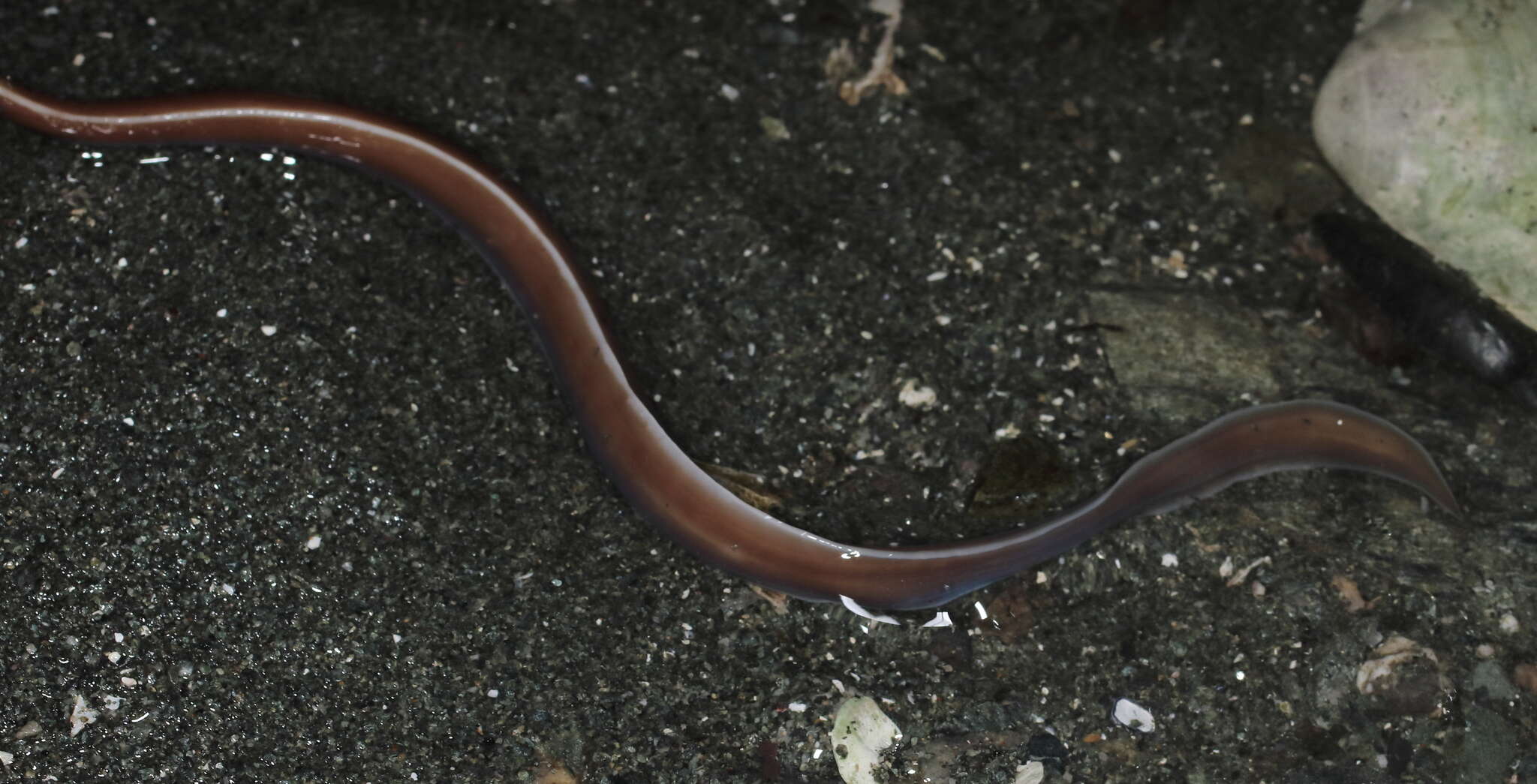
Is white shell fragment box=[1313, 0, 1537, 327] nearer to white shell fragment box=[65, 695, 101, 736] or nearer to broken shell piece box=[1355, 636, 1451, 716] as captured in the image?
broken shell piece box=[1355, 636, 1451, 716]

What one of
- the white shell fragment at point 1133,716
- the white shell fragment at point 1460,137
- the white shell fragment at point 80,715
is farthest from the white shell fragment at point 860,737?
the white shell fragment at point 1460,137

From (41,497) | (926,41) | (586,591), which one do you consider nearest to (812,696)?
(586,591)

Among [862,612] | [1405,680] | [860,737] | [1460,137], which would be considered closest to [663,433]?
[862,612]

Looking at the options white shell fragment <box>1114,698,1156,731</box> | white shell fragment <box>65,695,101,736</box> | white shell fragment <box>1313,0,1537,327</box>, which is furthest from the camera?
white shell fragment <box>1313,0,1537,327</box>

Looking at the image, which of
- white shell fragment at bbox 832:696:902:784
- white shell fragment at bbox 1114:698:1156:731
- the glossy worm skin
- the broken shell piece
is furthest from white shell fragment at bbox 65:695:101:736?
the broken shell piece

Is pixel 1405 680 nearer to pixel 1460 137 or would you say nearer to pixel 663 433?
pixel 1460 137

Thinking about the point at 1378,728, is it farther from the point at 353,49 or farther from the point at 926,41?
the point at 353,49
